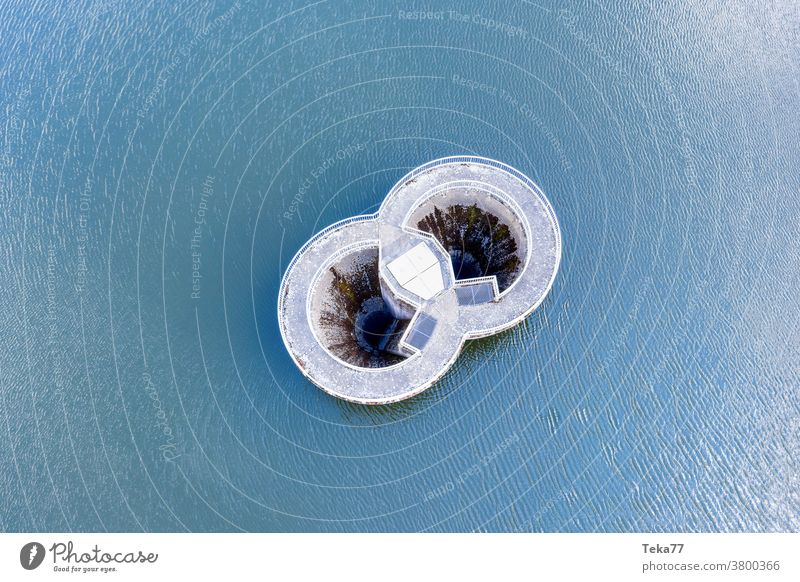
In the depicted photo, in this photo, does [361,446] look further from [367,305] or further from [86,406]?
[86,406]
